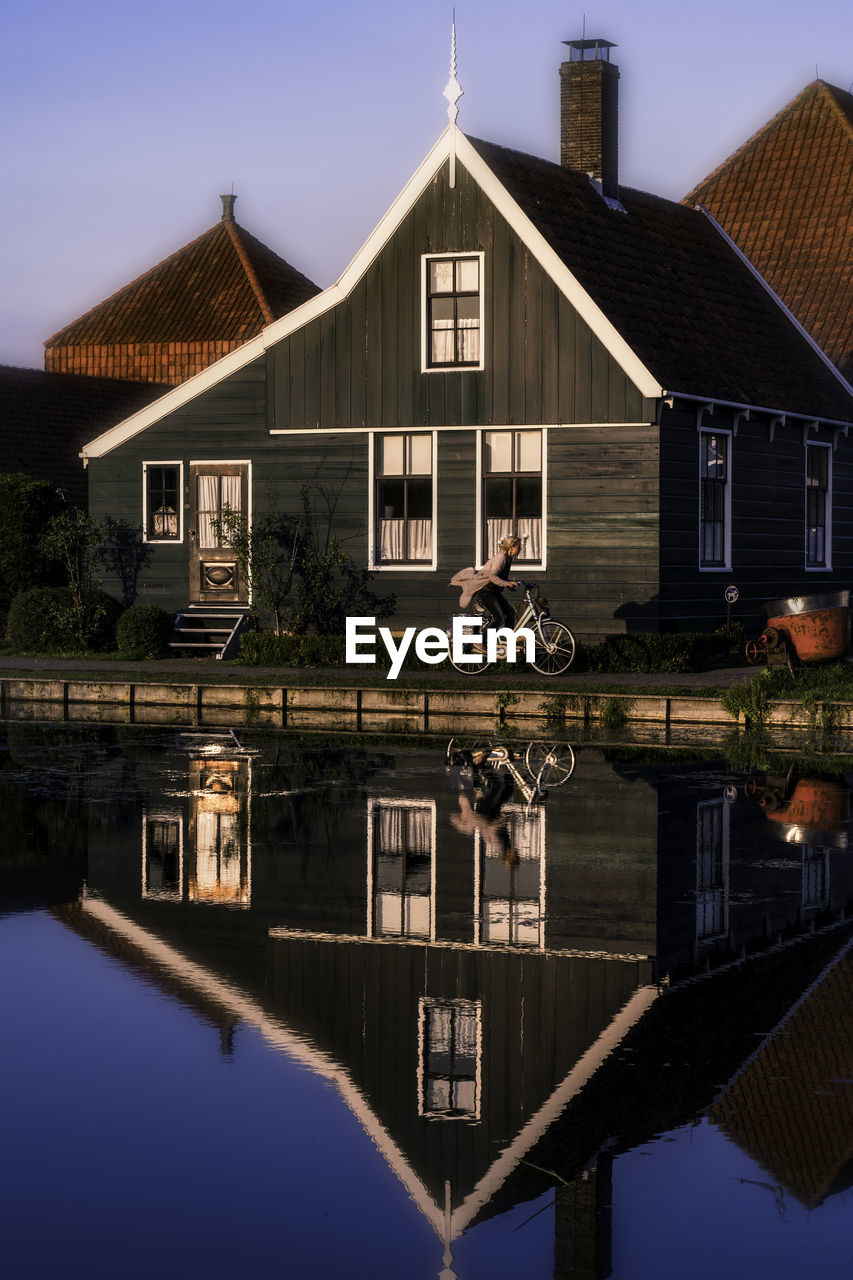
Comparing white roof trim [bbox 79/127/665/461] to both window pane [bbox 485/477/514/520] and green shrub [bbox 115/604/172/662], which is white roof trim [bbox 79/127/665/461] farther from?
green shrub [bbox 115/604/172/662]

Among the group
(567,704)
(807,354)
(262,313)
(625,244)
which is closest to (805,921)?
(567,704)

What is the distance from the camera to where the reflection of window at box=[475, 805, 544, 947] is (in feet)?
30.1

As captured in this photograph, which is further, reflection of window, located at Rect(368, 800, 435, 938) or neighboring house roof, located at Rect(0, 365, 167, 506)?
neighboring house roof, located at Rect(0, 365, 167, 506)

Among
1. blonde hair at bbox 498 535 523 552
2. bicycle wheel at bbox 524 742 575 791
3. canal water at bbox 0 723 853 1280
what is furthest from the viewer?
blonde hair at bbox 498 535 523 552

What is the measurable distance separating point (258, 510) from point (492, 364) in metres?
4.43

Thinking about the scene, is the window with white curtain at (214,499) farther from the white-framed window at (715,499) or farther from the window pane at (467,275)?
the white-framed window at (715,499)

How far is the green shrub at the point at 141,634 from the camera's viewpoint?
90.7 feet

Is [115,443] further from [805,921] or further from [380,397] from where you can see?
[805,921]

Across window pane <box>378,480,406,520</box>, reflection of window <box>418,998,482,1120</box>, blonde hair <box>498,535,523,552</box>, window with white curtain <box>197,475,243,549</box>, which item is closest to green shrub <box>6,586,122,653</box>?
window with white curtain <box>197,475,243,549</box>

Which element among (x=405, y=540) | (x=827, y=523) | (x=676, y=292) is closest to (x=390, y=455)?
(x=405, y=540)

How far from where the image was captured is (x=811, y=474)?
3084cm

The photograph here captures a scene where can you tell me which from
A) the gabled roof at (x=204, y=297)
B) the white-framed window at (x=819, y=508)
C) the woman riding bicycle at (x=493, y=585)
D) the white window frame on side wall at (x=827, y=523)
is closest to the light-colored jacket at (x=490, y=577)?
the woman riding bicycle at (x=493, y=585)

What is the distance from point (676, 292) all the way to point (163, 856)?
62.4 feet

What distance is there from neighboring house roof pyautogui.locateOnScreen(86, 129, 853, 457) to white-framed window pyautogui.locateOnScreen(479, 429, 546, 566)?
1949 mm
